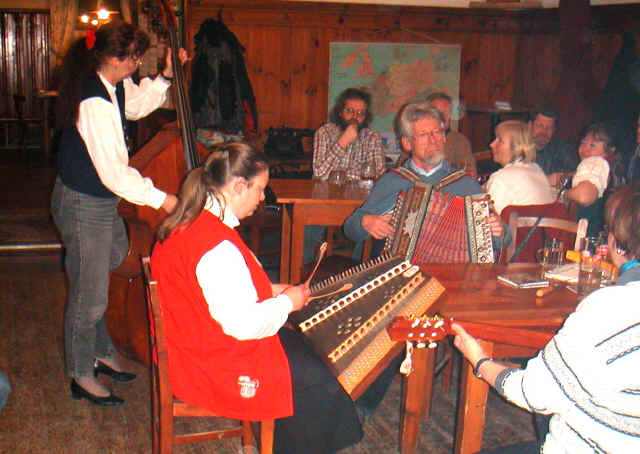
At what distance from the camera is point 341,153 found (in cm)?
469

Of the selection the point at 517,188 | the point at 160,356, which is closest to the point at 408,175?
the point at 517,188

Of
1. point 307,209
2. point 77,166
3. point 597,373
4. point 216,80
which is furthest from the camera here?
point 216,80

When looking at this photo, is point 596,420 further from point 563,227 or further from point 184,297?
point 563,227

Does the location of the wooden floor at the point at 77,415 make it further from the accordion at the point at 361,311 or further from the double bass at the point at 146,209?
the accordion at the point at 361,311

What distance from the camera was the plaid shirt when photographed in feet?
15.3

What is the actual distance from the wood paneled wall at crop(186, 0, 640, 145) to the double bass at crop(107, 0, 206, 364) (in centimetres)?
352

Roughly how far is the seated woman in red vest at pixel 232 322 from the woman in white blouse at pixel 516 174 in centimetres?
171

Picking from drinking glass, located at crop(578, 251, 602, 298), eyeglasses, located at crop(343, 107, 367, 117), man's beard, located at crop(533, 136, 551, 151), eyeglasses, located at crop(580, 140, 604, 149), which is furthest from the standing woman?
man's beard, located at crop(533, 136, 551, 151)

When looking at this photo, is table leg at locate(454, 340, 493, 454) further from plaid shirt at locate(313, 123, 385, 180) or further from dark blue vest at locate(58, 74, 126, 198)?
plaid shirt at locate(313, 123, 385, 180)

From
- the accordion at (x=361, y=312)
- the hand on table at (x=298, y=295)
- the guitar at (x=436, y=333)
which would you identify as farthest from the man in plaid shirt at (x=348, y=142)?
the guitar at (x=436, y=333)

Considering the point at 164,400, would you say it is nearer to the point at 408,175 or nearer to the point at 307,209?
the point at 408,175

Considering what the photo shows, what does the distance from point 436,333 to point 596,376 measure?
1.73ft

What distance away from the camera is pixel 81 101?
2680 millimetres

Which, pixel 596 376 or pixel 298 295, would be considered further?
pixel 298 295
